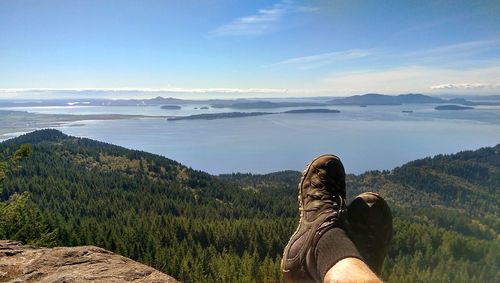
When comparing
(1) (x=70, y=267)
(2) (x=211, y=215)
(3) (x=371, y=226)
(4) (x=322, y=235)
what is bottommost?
(2) (x=211, y=215)

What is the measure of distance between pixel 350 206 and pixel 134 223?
238 feet

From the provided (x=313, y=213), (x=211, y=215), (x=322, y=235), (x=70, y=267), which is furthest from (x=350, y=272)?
(x=211, y=215)

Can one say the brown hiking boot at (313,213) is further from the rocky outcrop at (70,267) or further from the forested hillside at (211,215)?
the forested hillside at (211,215)

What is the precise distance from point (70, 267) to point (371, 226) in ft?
11.9

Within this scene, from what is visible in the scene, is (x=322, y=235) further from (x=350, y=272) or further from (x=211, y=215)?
(x=211, y=215)

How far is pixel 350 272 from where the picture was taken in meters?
2.84

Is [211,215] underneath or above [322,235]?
underneath

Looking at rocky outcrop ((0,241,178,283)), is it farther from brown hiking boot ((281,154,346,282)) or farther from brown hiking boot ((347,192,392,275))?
brown hiking boot ((347,192,392,275))

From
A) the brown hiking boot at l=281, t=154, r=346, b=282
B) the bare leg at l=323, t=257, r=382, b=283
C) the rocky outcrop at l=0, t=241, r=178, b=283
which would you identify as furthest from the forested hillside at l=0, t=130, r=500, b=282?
the bare leg at l=323, t=257, r=382, b=283

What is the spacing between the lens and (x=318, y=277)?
3.44 metres

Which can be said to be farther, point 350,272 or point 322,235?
point 322,235

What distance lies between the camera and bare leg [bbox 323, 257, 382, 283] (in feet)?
8.97

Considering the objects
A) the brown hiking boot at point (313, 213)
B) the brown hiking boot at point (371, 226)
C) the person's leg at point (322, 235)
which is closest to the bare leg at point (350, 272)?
the person's leg at point (322, 235)

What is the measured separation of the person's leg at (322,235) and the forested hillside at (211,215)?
9.83 meters
